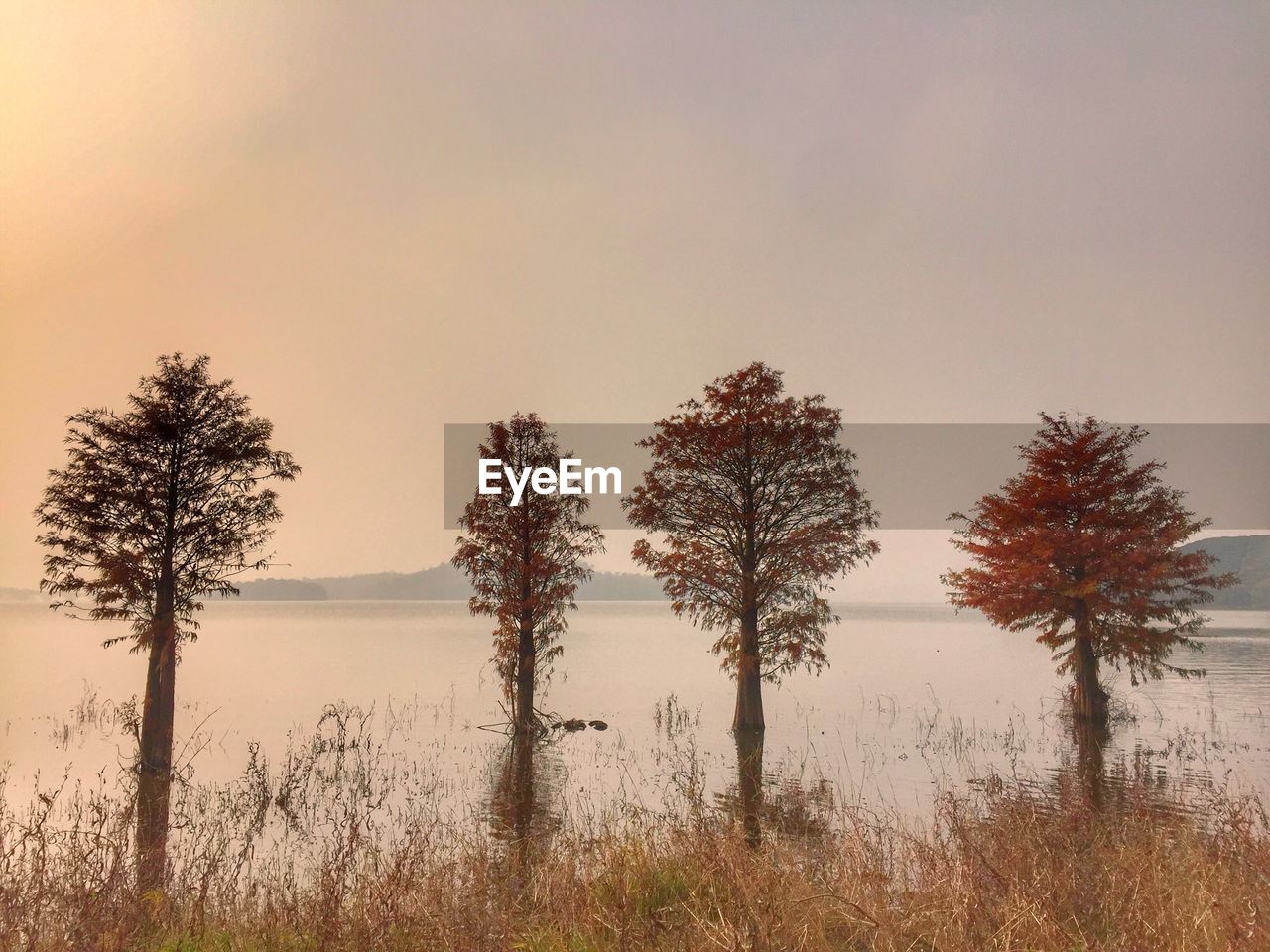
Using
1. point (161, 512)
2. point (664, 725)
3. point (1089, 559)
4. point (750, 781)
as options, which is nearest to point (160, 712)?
point (161, 512)

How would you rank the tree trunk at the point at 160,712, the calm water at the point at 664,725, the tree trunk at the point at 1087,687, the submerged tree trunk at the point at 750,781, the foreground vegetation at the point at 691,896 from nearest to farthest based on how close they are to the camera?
1. the foreground vegetation at the point at 691,896
2. the submerged tree trunk at the point at 750,781
3. the calm water at the point at 664,725
4. the tree trunk at the point at 160,712
5. the tree trunk at the point at 1087,687

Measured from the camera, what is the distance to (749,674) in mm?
29047

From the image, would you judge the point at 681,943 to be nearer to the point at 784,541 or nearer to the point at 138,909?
the point at 138,909

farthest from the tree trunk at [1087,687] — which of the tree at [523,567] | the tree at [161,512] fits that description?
the tree at [161,512]

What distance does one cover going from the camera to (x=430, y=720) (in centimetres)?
3328

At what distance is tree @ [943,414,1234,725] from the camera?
97.6 ft

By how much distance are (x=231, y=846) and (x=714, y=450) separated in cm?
1840

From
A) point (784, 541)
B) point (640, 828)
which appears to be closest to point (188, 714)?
point (784, 541)

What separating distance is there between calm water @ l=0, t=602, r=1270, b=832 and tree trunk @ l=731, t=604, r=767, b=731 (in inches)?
44.1

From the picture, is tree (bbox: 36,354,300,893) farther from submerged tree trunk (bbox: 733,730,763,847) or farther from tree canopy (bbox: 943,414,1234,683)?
tree canopy (bbox: 943,414,1234,683)

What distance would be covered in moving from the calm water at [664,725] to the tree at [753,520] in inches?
144

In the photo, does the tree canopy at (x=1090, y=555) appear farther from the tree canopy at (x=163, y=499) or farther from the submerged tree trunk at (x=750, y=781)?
the tree canopy at (x=163, y=499)

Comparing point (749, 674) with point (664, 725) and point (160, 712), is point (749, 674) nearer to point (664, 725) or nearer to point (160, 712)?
point (664, 725)

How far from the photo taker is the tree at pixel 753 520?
94.3 feet
